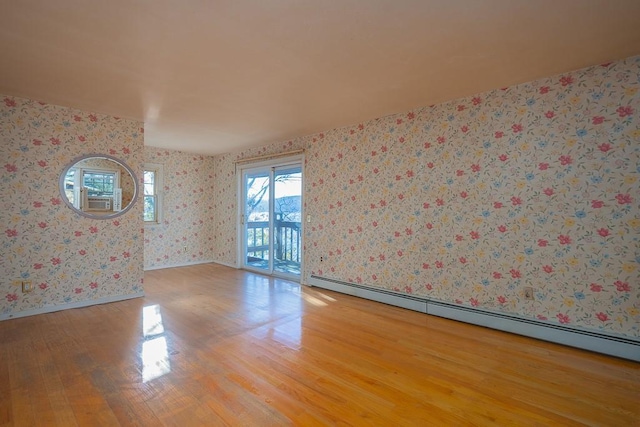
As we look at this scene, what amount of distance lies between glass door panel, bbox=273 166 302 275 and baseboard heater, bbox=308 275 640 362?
1.45 metres

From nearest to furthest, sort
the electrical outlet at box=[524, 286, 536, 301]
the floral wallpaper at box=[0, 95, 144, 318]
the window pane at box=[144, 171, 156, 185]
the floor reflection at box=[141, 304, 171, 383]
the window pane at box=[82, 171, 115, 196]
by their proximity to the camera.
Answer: the floor reflection at box=[141, 304, 171, 383], the electrical outlet at box=[524, 286, 536, 301], the floral wallpaper at box=[0, 95, 144, 318], the window pane at box=[82, 171, 115, 196], the window pane at box=[144, 171, 156, 185]

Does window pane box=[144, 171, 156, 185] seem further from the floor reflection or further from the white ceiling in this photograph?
the floor reflection

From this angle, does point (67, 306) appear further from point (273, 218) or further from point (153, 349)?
point (273, 218)

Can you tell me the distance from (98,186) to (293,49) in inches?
125

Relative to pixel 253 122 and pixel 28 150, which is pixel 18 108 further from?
pixel 253 122

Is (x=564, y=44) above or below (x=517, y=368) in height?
above

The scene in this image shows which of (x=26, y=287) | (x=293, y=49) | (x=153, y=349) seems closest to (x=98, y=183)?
(x=26, y=287)

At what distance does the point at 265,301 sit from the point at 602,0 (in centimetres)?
396

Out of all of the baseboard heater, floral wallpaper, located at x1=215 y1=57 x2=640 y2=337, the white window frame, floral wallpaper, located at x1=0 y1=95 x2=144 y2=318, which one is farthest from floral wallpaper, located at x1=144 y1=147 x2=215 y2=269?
the baseboard heater

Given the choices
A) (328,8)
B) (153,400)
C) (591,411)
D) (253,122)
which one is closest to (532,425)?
(591,411)

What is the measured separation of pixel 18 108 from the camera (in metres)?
3.27

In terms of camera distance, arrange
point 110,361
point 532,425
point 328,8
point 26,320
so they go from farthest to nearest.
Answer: point 26,320 < point 110,361 < point 328,8 < point 532,425

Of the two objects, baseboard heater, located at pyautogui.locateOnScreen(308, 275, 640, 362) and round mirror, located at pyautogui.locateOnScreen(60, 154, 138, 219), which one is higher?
round mirror, located at pyautogui.locateOnScreen(60, 154, 138, 219)

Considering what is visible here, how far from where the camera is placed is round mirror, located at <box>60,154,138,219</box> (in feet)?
11.9
